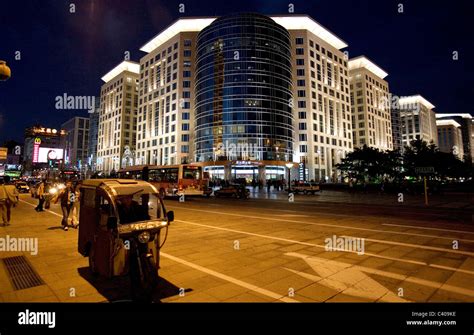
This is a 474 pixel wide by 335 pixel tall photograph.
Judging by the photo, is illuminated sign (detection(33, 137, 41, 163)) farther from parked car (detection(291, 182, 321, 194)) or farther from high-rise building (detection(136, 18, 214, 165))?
parked car (detection(291, 182, 321, 194))

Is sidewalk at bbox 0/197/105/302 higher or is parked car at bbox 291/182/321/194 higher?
parked car at bbox 291/182/321/194

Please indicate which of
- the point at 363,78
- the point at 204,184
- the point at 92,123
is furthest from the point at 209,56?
the point at 92,123

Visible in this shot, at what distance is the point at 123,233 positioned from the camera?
403cm

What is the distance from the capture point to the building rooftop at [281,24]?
236 feet

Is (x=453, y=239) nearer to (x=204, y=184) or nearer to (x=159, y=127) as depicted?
(x=204, y=184)

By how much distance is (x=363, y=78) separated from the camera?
9344 centimetres

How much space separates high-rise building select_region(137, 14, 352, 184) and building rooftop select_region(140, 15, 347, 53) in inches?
11.5

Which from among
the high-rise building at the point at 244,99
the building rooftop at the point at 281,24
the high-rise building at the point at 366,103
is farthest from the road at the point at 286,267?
the high-rise building at the point at 366,103

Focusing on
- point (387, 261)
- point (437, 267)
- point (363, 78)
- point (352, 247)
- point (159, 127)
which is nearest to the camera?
point (437, 267)

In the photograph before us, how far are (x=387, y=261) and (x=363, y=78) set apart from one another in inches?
4076

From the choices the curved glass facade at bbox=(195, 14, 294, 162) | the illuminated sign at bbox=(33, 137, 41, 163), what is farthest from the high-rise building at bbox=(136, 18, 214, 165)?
the illuminated sign at bbox=(33, 137, 41, 163)

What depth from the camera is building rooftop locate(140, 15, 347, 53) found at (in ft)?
236

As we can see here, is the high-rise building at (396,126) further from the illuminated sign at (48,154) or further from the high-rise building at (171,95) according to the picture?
the illuminated sign at (48,154)

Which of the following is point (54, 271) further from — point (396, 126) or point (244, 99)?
point (396, 126)
